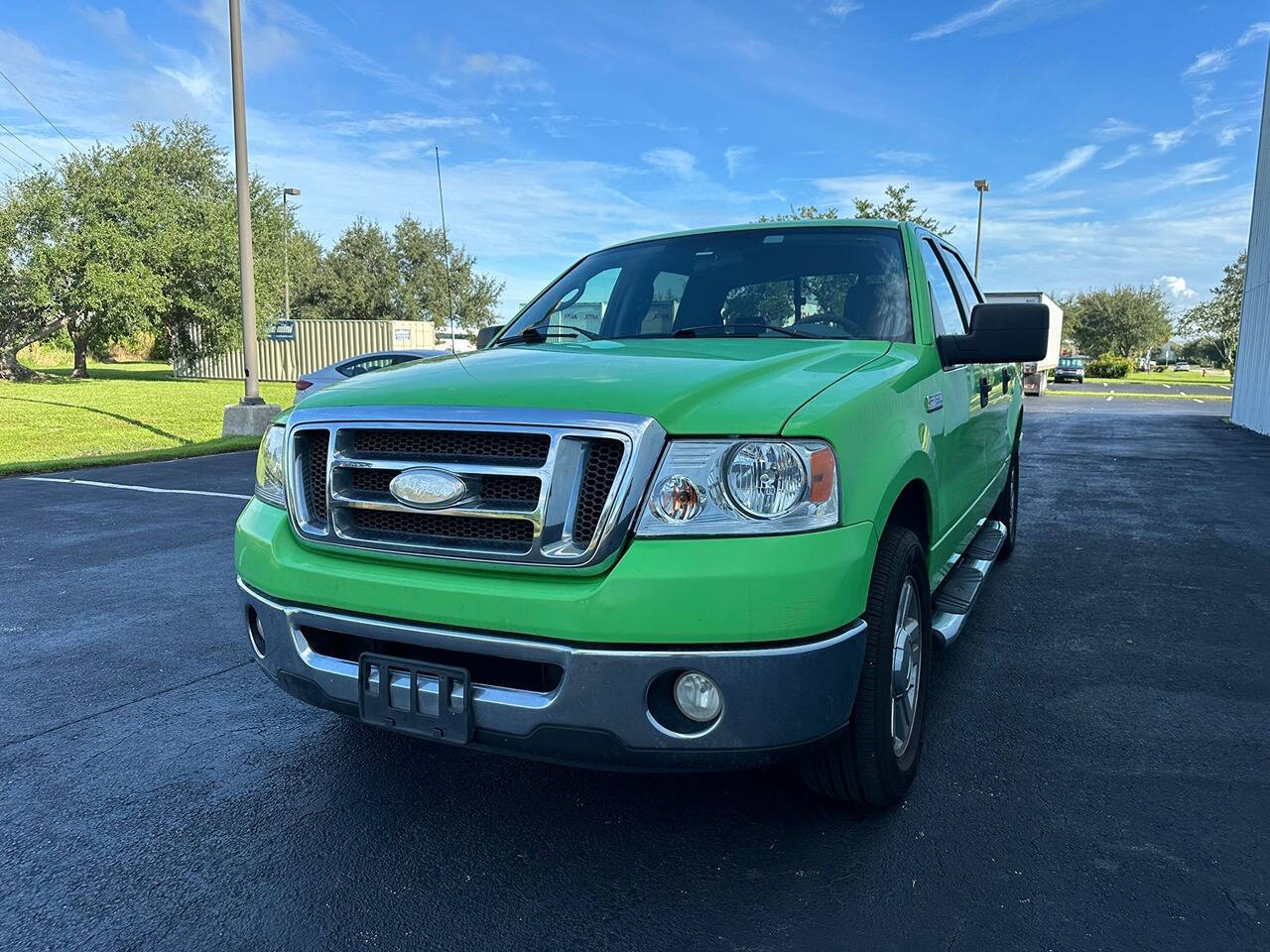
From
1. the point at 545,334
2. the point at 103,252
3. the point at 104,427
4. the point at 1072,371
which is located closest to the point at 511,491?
the point at 545,334

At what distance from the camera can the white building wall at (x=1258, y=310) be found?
17531mm

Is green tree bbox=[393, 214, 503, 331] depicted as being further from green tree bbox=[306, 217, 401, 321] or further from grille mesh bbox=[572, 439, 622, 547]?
grille mesh bbox=[572, 439, 622, 547]

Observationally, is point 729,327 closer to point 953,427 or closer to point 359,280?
point 953,427

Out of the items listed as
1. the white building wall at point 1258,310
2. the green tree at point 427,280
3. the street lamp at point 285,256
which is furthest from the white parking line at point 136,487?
the green tree at point 427,280

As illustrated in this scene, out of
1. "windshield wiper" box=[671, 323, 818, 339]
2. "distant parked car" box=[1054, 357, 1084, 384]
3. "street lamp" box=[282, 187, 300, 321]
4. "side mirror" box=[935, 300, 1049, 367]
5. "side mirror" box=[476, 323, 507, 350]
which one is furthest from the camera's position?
"distant parked car" box=[1054, 357, 1084, 384]

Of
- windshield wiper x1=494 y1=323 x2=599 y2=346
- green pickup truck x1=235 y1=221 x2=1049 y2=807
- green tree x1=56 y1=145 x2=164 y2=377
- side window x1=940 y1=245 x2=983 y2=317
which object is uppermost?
green tree x1=56 y1=145 x2=164 y2=377

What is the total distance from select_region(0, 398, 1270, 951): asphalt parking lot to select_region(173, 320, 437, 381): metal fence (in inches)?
1318

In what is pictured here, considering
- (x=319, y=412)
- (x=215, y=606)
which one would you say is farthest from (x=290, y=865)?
(x=215, y=606)

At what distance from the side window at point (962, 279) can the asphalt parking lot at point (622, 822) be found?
169cm

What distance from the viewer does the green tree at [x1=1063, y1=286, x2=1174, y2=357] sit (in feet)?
235

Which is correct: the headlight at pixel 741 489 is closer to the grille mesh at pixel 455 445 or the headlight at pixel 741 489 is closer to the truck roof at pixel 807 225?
the grille mesh at pixel 455 445

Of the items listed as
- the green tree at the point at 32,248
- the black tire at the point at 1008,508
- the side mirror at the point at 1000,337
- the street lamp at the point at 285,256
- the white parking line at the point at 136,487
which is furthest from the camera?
the street lamp at the point at 285,256

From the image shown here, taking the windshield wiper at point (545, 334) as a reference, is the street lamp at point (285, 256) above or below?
above

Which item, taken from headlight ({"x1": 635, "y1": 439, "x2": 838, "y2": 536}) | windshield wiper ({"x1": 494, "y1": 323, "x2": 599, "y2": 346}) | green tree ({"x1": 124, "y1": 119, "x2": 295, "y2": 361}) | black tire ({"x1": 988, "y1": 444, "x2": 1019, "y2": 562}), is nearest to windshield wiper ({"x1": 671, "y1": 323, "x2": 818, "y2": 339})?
windshield wiper ({"x1": 494, "y1": 323, "x2": 599, "y2": 346})
